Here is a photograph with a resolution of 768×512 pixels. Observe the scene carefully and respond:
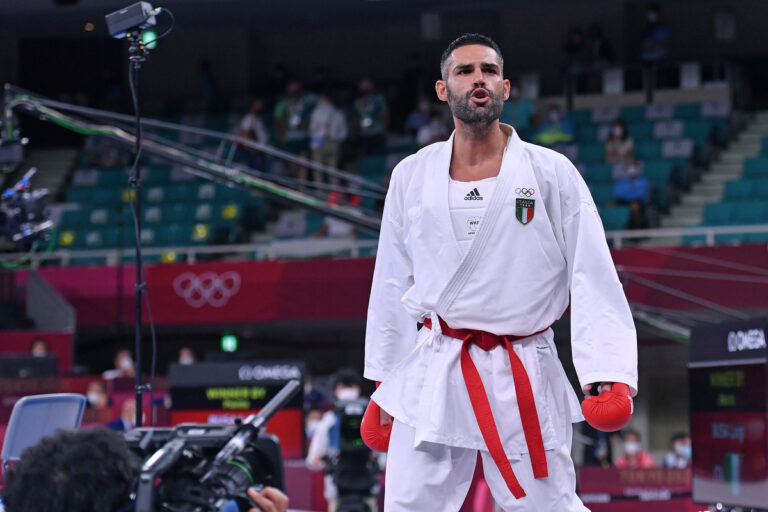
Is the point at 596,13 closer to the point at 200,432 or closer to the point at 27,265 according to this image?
the point at 27,265

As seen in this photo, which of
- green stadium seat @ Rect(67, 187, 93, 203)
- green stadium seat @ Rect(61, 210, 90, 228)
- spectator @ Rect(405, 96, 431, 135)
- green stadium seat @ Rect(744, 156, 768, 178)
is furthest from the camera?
green stadium seat @ Rect(67, 187, 93, 203)

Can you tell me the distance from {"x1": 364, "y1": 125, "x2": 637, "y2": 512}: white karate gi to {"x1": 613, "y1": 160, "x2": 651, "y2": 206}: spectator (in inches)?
434

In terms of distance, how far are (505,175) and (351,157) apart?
46.1 feet

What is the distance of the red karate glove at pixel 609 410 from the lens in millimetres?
2916

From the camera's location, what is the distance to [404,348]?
11.1 ft

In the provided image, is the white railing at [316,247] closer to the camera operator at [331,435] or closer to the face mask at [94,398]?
the face mask at [94,398]

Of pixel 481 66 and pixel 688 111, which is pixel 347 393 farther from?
pixel 688 111

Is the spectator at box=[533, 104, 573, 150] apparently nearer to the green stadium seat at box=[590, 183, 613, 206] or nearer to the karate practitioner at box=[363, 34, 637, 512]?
the green stadium seat at box=[590, 183, 613, 206]

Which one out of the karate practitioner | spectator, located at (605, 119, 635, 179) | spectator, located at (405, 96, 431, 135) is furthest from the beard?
spectator, located at (405, 96, 431, 135)

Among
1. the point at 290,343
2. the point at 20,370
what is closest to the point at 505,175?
the point at 20,370

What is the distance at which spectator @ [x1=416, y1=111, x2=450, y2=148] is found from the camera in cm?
1549

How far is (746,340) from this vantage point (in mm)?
5805

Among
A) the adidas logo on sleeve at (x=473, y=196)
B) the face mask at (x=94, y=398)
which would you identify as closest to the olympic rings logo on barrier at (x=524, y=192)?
the adidas logo on sleeve at (x=473, y=196)

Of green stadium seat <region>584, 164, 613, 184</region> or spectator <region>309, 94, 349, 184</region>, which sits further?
spectator <region>309, 94, 349, 184</region>
